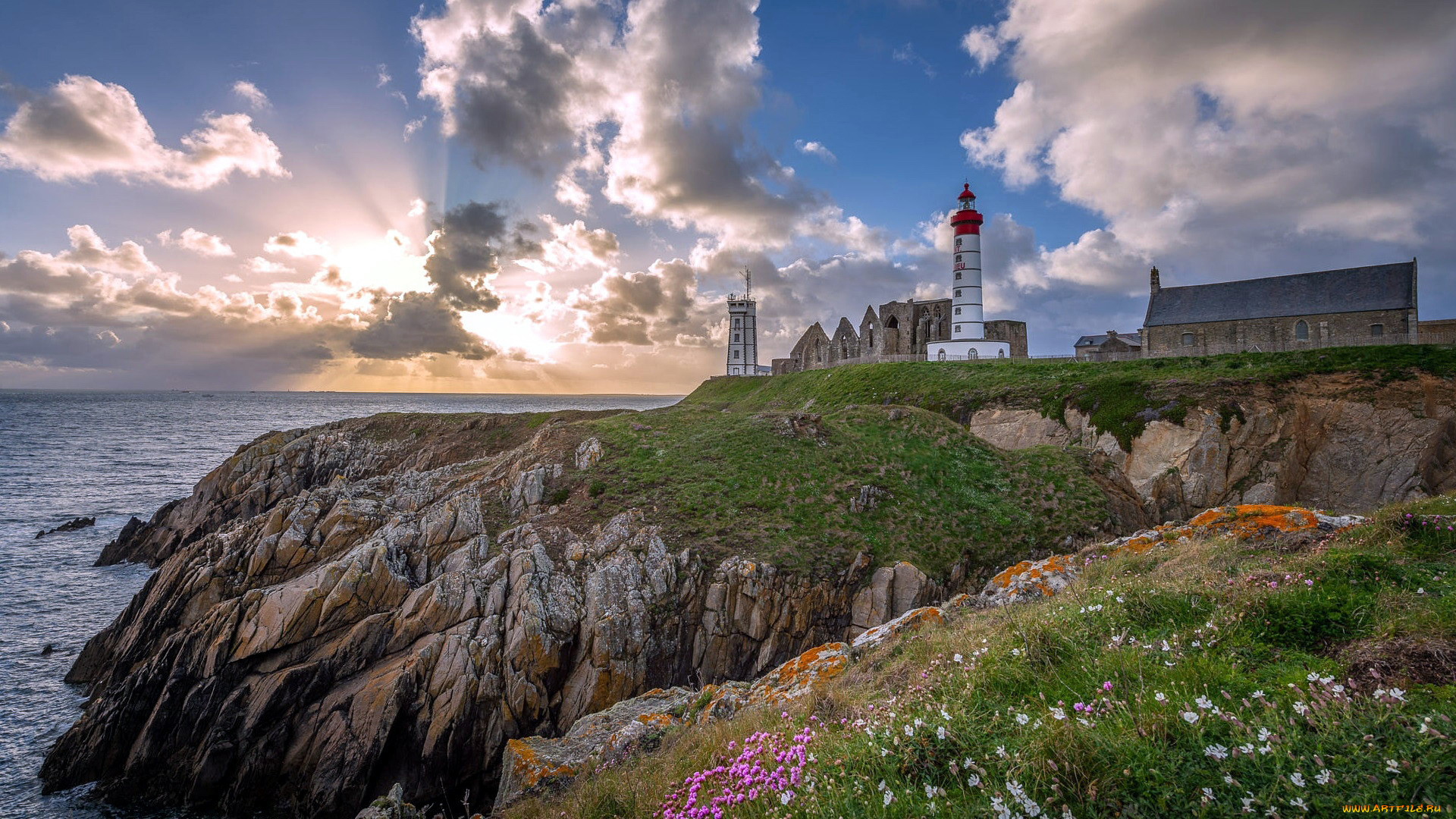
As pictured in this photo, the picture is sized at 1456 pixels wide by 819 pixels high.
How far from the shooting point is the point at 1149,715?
4660mm

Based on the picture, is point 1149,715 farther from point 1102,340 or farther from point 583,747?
point 1102,340

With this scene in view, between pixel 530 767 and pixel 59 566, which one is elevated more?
pixel 530 767

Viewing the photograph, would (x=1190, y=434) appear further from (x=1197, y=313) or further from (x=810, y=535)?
(x=1197, y=313)

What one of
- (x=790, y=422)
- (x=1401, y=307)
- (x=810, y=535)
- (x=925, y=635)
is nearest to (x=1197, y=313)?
(x=1401, y=307)

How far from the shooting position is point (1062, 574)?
13062 millimetres

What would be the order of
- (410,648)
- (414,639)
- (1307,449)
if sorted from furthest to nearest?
(1307,449), (414,639), (410,648)

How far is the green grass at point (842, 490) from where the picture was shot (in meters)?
21.2

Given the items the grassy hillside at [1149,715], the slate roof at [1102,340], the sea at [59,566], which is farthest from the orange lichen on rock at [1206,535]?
the slate roof at [1102,340]

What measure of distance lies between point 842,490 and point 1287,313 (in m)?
54.0

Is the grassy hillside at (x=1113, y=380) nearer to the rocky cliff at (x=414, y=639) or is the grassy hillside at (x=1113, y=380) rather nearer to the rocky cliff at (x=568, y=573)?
the rocky cliff at (x=568, y=573)

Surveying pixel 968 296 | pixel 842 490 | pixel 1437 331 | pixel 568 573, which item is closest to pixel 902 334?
pixel 968 296

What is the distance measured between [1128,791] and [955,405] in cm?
4486

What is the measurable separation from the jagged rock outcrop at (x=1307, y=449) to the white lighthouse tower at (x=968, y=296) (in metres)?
32.1

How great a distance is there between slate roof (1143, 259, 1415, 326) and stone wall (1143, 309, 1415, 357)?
1.64 ft
